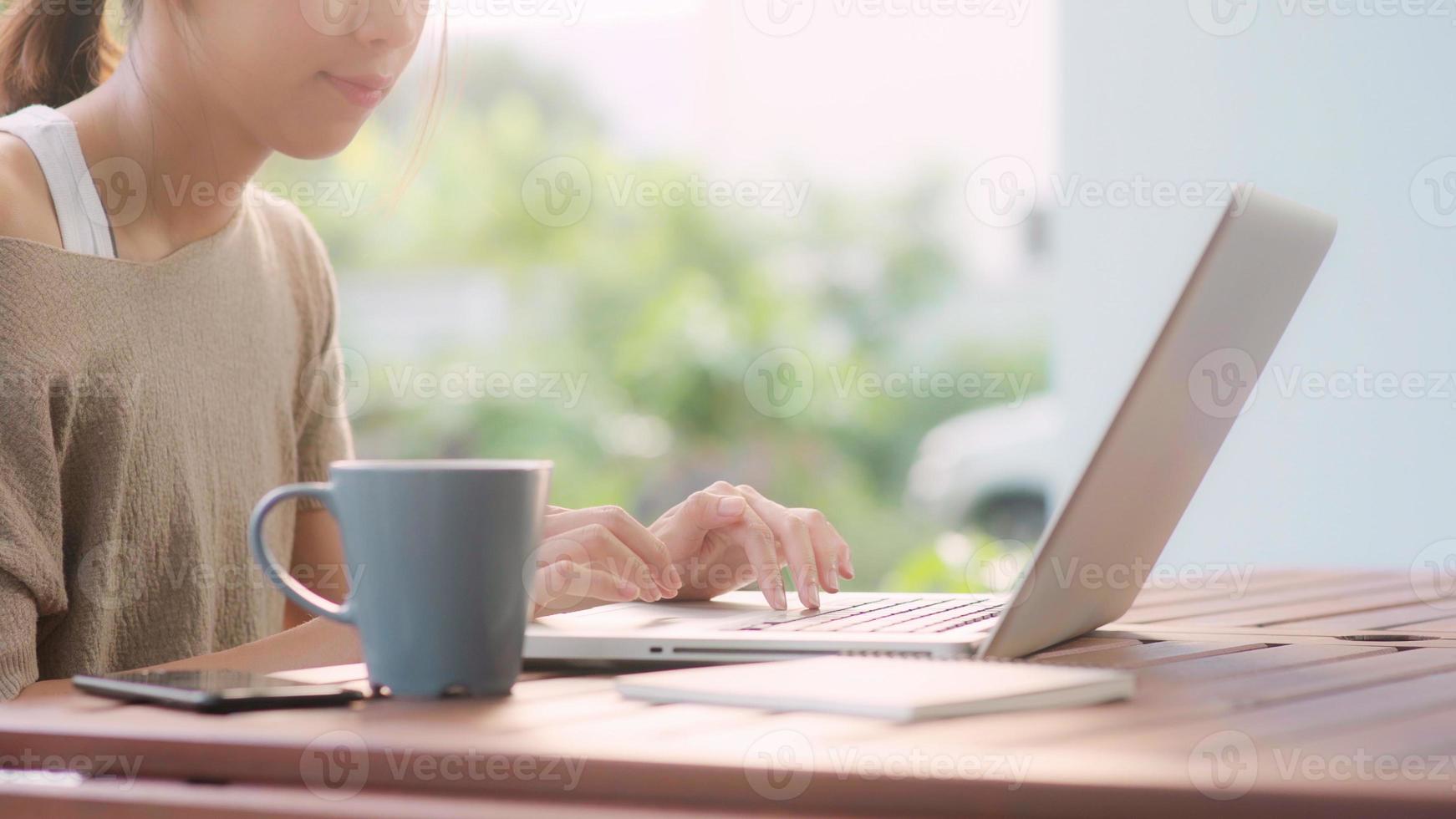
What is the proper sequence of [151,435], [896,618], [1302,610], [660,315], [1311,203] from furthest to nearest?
[660,315] → [1311,203] → [151,435] → [1302,610] → [896,618]

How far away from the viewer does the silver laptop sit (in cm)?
62

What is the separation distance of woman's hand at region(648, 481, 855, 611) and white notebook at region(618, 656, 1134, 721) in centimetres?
26

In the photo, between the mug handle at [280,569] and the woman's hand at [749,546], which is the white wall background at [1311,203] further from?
the mug handle at [280,569]

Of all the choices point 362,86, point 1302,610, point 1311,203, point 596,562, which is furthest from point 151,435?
point 1311,203

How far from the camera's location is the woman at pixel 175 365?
0.86 meters

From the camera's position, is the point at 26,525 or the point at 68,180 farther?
the point at 68,180

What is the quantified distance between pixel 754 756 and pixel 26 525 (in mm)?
582

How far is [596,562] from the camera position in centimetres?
85

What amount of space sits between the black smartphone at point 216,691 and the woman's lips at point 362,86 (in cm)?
54

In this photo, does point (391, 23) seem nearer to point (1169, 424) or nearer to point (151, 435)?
point (151, 435)

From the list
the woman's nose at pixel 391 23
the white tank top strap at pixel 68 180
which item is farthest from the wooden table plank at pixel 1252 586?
the white tank top strap at pixel 68 180

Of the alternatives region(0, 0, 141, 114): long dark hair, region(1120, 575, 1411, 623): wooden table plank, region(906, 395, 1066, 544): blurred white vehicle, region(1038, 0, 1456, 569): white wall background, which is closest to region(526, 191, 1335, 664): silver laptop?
region(1120, 575, 1411, 623): wooden table plank

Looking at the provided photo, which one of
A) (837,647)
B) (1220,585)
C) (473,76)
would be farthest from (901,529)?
(837,647)

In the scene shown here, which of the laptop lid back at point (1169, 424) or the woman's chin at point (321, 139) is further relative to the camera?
the woman's chin at point (321, 139)
